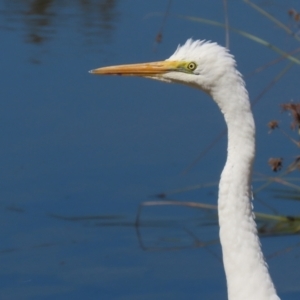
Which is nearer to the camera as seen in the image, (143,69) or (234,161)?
(234,161)

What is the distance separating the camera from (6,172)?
4.91 meters

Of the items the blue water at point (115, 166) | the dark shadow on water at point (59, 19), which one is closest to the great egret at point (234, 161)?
the blue water at point (115, 166)

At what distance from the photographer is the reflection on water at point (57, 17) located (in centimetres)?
671

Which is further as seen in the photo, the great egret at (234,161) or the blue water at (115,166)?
the blue water at (115,166)

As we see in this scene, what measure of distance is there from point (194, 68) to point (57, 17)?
4875 millimetres

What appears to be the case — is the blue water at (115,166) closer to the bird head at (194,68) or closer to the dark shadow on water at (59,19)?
the dark shadow on water at (59,19)

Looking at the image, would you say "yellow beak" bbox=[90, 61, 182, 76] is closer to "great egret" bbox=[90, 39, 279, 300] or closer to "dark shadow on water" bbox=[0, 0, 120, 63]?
"great egret" bbox=[90, 39, 279, 300]

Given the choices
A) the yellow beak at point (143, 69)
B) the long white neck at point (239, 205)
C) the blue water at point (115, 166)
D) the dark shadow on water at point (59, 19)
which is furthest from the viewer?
the dark shadow on water at point (59, 19)

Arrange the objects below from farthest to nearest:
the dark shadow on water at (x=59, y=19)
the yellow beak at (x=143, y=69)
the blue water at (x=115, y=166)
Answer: the dark shadow on water at (x=59, y=19)
the blue water at (x=115, y=166)
the yellow beak at (x=143, y=69)

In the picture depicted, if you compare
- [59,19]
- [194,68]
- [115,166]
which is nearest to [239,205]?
[194,68]

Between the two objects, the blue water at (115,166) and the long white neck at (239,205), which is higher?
the long white neck at (239,205)

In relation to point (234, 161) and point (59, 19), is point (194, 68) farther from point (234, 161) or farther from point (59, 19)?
point (59, 19)

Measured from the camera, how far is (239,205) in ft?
7.88

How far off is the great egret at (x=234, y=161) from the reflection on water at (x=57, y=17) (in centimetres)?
404
